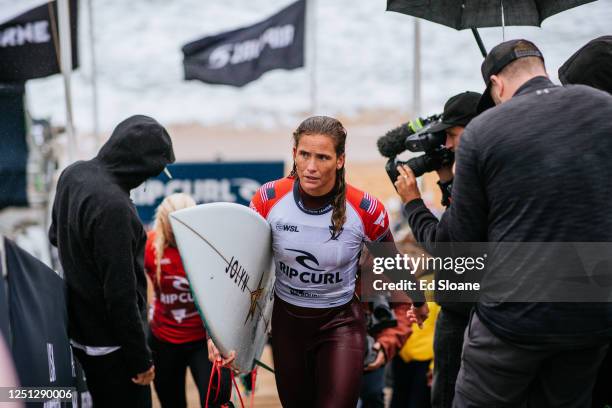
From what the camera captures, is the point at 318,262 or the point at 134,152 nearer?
the point at 134,152

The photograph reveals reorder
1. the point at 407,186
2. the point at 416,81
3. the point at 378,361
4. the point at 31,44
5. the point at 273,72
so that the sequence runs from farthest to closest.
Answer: the point at 273,72 < the point at 416,81 < the point at 31,44 < the point at 378,361 < the point at 407,186

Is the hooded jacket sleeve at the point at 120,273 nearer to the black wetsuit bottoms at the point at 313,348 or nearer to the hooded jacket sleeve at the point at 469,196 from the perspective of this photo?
the black wetsuit bottoms at the point at 313,348

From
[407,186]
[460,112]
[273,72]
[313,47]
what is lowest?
[407,186]

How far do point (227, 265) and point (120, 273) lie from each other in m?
0.52

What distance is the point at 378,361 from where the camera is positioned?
159 inches

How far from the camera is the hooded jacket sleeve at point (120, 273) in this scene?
312 cm

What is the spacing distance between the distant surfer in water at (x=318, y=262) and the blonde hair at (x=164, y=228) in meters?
0.97

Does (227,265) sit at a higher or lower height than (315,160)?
lower

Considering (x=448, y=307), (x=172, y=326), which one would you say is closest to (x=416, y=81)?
(x=172, y=326)

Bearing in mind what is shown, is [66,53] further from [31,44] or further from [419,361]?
[419,361]

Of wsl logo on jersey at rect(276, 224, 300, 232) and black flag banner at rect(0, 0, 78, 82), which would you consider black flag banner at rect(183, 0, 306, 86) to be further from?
wsl logo on jersey at rect(276, 224, 300, 232)

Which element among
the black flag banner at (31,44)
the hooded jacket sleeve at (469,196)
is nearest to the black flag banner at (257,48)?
the black flag banner at (31,44)

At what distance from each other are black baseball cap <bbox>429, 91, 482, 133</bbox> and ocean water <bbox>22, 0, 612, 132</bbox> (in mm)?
21874

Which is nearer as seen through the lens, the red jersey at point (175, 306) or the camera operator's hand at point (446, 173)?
the camera operator's hand at point (446, 173)
